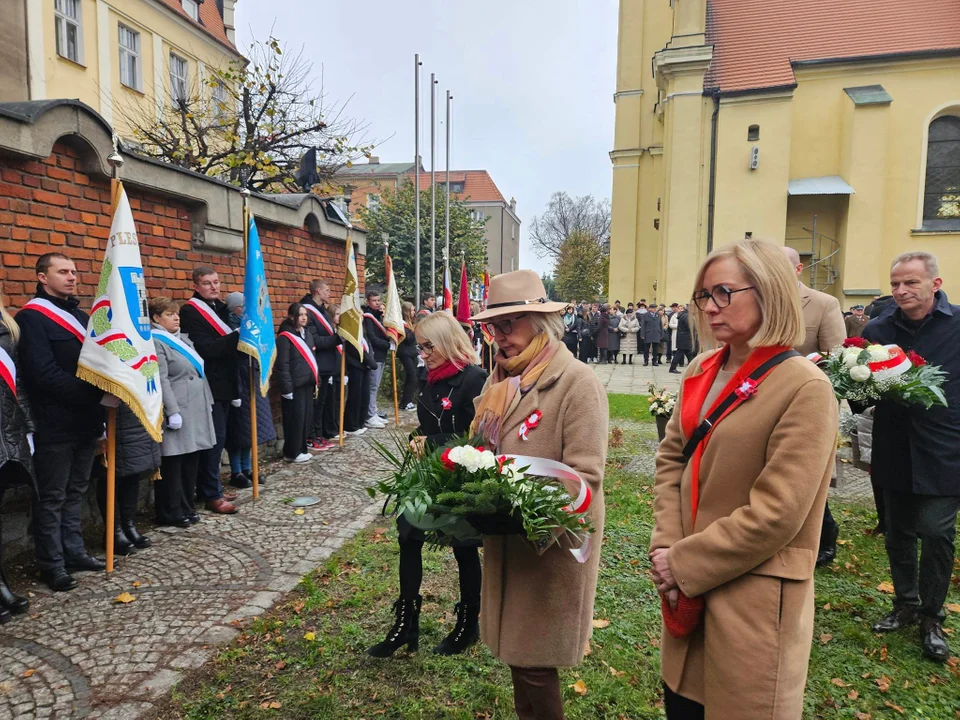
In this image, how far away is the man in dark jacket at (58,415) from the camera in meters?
4.29

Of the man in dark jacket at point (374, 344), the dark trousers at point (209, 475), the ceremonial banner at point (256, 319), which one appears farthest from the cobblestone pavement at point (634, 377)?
the dark trousers at point (209, 475)

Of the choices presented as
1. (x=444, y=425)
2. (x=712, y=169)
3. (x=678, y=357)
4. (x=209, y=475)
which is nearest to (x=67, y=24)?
(x=209, y=475)

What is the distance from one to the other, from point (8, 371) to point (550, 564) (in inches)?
148

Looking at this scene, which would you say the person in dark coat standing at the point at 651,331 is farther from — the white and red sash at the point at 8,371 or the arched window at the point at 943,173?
the white and red sash at the point at 8,371

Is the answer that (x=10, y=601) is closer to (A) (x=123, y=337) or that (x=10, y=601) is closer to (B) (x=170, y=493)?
(B) (x=170, y=493)

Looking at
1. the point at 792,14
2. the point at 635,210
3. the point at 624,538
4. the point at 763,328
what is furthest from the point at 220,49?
the point at 763,328

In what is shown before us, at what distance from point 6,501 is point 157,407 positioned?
4.02 ft

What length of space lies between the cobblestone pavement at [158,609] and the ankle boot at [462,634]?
1300 mm

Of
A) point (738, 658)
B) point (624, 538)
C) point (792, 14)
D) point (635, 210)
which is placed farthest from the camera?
point (635, 210)

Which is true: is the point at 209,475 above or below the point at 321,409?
below

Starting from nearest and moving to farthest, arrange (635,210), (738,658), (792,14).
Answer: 1. (738,658)
2. (792,14)
3. (635,210)

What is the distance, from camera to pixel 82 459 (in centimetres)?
462

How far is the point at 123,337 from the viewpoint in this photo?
459 cm

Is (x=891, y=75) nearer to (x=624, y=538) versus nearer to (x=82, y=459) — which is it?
(x=624, y=538)
